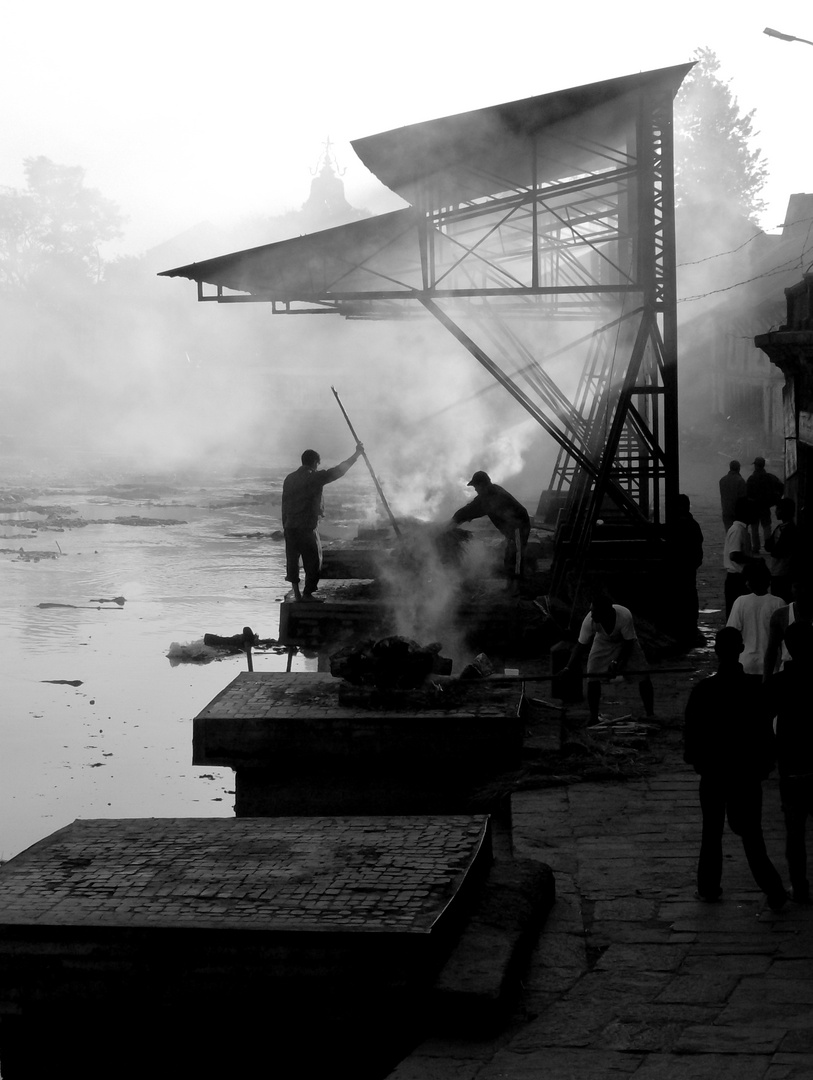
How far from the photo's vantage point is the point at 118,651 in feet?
44.0

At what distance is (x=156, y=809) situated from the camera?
8383mm

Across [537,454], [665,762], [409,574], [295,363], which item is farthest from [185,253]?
[665,762]

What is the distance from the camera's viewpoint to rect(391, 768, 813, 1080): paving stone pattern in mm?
4320

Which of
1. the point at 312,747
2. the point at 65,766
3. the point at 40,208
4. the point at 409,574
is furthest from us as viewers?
the point at 40,208

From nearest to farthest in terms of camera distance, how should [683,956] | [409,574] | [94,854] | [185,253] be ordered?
[683,956]
[94,854]
[409,574]
[185,253]

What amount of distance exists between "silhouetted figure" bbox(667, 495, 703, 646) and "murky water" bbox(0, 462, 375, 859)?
371 cm

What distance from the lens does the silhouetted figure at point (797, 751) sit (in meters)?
5.82

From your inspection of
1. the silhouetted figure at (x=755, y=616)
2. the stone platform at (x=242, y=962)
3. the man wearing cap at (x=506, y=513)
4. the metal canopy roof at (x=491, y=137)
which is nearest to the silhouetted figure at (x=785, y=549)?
the silhouetted figure at (x=755, y=616)

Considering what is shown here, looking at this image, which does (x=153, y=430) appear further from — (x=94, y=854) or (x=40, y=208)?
(x=94, y=854)

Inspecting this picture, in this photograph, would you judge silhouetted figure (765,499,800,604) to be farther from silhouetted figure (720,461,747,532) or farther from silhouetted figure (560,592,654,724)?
silhouetted figure (720,461,747,532)

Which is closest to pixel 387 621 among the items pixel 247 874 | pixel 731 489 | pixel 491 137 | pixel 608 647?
pixel 608 647

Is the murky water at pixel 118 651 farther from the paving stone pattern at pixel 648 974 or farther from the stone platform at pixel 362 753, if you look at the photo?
the paving stone pattern at pixel 648 974

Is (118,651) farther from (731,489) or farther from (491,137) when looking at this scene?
(731,489)

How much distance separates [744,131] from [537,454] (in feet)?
99.8
